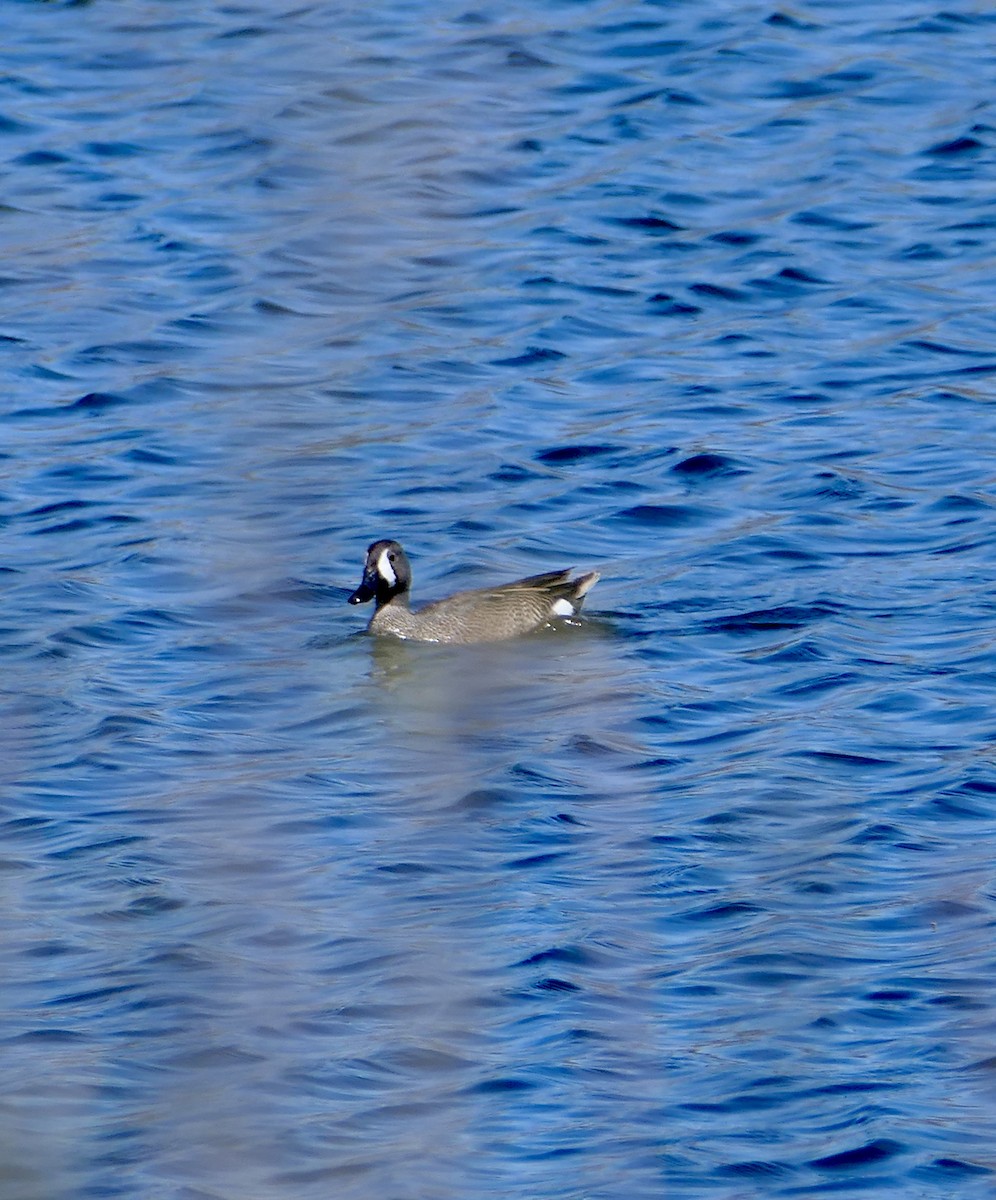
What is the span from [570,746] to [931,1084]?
11.5 feet

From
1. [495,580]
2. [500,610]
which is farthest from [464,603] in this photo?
[495,580]

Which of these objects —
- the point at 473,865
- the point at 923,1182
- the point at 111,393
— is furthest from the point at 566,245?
the point at 923,1182

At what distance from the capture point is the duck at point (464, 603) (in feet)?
38.1

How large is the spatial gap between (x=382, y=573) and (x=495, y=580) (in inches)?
41.8

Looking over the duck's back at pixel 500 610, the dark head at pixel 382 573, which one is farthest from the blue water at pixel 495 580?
the dark head at pixel 382 573

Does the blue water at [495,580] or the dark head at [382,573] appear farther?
the dark head at [382,573]

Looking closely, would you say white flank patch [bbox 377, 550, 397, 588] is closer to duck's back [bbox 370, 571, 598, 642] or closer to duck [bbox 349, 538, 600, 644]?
duck [bbox 349, 538, 600, 644]

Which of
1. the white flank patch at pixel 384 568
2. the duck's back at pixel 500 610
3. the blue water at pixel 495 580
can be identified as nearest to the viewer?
the blue water at pixel 495 580

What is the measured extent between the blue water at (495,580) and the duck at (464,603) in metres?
0.20

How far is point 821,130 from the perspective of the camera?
18.2m

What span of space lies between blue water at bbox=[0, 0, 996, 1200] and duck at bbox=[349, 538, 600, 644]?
20 centimetres

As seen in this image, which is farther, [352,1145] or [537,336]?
[537,336]

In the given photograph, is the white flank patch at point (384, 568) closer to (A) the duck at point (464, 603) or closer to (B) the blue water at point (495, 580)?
(A) the duck at point (464, 603)

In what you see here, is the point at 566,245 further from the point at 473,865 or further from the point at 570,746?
the point at 473,865
